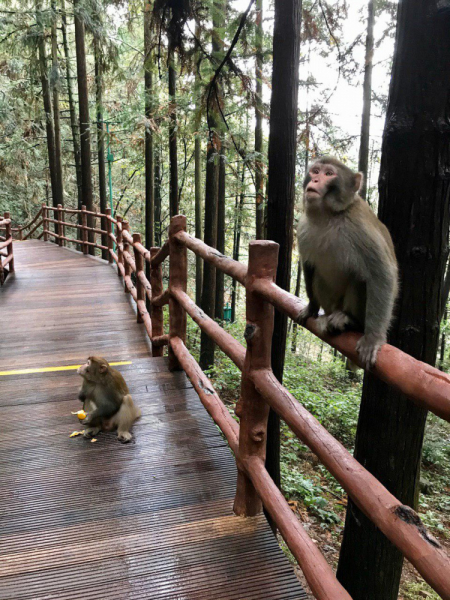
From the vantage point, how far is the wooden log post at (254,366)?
2211 mm

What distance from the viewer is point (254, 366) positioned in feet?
7.57

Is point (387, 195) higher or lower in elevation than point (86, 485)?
higher

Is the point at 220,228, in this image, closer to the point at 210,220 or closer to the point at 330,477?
the point at 210,220

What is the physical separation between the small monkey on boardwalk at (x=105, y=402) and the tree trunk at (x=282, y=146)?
1.49 m

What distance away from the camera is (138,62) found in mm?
10797

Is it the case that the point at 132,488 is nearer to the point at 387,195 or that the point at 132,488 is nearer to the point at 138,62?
the point at 387,195

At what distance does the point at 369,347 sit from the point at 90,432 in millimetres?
2370

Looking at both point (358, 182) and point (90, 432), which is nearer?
point (358, 182)

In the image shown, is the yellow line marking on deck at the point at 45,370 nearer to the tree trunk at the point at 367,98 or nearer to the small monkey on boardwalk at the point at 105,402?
the small monkey on boardwalk at the point at 105,402

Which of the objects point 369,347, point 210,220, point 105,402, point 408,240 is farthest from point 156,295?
point 210,220

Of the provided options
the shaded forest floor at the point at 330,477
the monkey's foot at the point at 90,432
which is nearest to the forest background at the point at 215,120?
the shaded forest floor at the point at 330,477

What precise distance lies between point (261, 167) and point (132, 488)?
539 centimetres

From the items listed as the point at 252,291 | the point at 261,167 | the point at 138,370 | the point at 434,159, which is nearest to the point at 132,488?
the point at 252,291

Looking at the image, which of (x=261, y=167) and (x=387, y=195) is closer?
(x=387, y=195)
